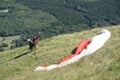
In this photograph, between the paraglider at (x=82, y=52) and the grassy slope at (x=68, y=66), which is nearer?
the grassy slope at (x=68, y=66)

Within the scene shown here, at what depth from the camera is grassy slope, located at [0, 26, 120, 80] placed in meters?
20.4

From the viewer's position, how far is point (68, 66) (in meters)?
25.9

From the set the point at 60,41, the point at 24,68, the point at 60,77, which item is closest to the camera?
the point at 60,77

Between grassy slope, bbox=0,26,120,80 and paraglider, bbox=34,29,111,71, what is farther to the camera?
paraglider, bbox=34,29,111,71

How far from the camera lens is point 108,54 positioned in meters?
24.3

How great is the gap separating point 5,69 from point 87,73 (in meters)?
24.9

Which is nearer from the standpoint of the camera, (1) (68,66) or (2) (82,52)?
(1) (68,66)

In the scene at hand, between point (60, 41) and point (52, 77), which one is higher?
point (52, 77)

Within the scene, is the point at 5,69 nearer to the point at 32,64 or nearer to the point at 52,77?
the point at 32,64

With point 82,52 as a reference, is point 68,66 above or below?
above

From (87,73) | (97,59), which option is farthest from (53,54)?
(87,73)

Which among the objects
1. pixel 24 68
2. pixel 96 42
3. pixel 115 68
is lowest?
pixel 24 68

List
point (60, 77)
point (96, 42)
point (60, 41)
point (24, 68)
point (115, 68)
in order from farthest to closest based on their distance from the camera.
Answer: point (60, 41) < point (24, 68) < point (96, 42) < point (60, 77) < point (115, 68)

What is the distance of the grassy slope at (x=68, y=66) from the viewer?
20359mm
